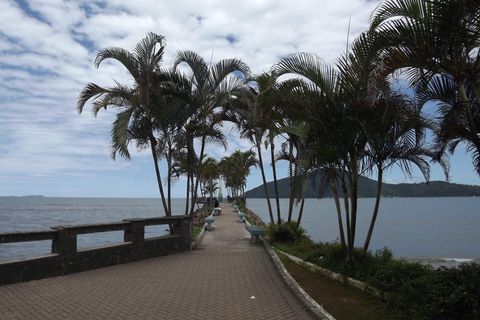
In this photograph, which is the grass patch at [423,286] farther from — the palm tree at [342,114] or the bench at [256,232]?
the bench at [256,232]

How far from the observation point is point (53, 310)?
203 inches

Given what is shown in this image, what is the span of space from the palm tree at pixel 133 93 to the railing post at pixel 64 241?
13.4ft

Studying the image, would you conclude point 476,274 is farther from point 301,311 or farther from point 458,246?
point 458,246

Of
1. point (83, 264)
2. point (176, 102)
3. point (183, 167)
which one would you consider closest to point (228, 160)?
point (183, 167)

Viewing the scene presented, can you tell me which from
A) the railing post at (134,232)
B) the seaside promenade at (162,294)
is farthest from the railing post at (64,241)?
→ the railing post at (134,232)

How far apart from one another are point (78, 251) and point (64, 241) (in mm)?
492

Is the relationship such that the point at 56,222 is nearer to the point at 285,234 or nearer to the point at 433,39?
the point at 285,234

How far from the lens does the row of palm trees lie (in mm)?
4879

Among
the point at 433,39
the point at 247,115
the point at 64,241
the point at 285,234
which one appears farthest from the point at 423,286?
the point at 247,115

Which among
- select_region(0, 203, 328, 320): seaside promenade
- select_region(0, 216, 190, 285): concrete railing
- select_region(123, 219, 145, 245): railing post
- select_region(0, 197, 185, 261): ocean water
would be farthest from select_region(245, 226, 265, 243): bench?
select_region(0, 197, 185, 261): ocean water

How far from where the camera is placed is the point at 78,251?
7.83 m

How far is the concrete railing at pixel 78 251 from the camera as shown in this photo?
6676 millimetres

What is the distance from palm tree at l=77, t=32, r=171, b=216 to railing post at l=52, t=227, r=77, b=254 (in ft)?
13.4

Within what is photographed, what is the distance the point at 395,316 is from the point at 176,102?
9470 mm
